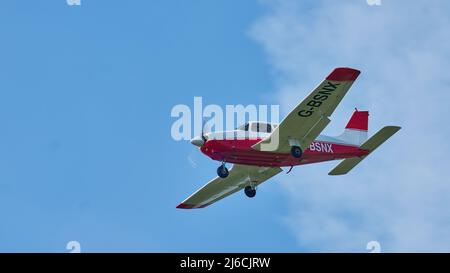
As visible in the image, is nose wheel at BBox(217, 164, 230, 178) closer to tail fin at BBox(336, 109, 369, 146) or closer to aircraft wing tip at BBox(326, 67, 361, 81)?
aircraft wing tip at BBox(326, 67, 361, 81)

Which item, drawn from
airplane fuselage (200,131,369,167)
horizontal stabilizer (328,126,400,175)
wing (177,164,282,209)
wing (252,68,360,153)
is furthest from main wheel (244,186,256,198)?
wing (252,68,360,153)

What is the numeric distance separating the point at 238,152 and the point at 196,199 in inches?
261

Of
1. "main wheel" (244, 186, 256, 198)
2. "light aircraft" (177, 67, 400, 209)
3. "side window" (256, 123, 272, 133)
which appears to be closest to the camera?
"light aircraft" (177, 67, 400, 209)

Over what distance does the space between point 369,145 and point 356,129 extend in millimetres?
1318

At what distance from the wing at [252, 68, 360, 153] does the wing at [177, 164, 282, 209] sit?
3.81 meters

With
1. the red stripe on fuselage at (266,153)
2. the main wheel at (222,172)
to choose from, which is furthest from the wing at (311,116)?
the main wheel at (222,172)

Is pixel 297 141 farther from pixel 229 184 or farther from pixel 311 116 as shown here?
pixel 229 184

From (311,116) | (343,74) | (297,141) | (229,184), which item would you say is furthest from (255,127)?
(229,184)

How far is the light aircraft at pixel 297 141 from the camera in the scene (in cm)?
3672

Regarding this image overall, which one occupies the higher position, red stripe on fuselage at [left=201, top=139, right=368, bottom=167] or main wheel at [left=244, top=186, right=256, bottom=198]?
red stripe on fuselage at [left=201, top=139, right=368, bottom=167]

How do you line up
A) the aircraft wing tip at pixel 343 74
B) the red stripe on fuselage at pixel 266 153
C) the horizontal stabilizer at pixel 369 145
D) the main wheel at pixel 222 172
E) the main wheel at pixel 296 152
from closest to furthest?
the aircraft wing tip at pixel 343 74 < the red stripe on fuselage at pixel 266 153 < the main wheel at pixel 222 172 < the main wheel at pixel 296 152 < the horizontal stabilizer at pixel 369 145

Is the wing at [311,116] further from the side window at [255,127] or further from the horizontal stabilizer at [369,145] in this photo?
the horizontal stabilizer at [369,145]

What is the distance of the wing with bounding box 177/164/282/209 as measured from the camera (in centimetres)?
4222

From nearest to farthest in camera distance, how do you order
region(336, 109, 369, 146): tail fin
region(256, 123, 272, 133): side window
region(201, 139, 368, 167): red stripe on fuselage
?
1. region(201, 139, 368, 167): red stripe on fuselage
2. region(256, 123, 272, 133): side window
3. region(336, 109, 369, 146): tail fin
